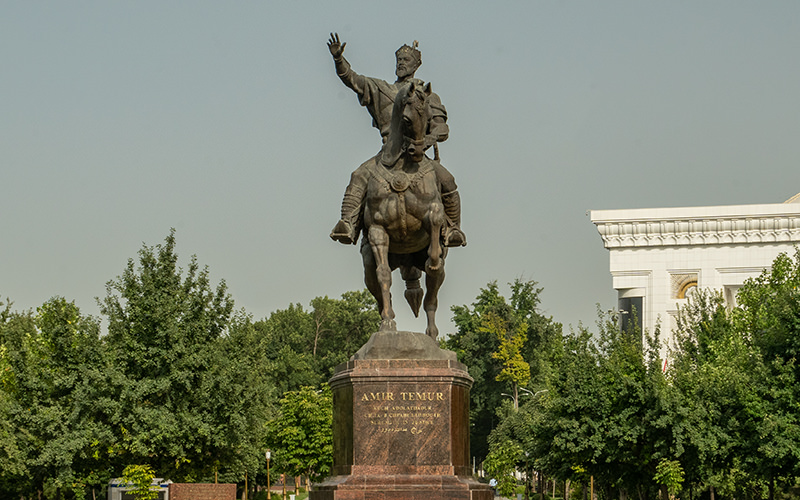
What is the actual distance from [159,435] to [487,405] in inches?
2575

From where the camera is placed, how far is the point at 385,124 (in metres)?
19.0

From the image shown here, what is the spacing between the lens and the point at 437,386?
16.8 metres

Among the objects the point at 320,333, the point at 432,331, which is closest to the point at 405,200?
the point at 432,331

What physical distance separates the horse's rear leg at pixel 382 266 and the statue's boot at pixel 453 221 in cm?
90

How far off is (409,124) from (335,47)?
213cm

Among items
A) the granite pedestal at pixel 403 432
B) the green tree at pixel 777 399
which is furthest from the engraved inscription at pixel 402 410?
the green tree at pixel 777 399

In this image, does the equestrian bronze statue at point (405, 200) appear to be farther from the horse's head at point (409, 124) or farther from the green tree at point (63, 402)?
the green tree at point (63, 402)

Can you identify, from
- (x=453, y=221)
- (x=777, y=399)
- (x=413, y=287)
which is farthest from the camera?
(x=777, y=399)

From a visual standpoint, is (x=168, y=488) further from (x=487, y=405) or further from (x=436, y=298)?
(x=487, y=405)

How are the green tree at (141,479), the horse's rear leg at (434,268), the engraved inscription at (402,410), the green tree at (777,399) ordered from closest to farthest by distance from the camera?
the engraved inscription at (402,410)
the horse's rear leg at (434,268)
the green tree at (777,399)
the green tree at (141,479)

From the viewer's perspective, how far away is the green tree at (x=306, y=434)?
73.1 meters

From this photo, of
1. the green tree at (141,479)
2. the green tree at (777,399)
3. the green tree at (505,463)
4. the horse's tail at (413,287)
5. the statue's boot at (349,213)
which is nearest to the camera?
the statue's boot at (349,213)

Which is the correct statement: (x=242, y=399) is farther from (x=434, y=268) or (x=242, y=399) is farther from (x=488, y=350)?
(x=488, y=350)

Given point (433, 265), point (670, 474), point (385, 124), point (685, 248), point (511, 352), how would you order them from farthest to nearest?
1. point (511, 352)
2. point (685, 248)
3. point (670, 474)
4. point (385, 124)
5. point (433, 265)
